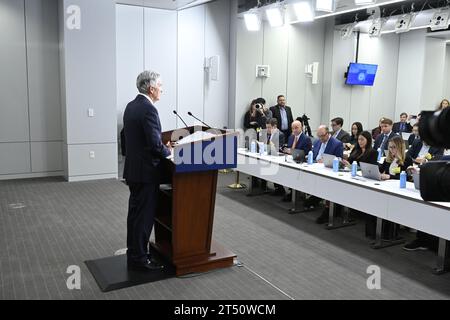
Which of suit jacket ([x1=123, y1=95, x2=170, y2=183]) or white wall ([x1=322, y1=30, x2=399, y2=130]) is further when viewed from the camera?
white wall ([x1=322, y1=30, x2=399, y2=130])

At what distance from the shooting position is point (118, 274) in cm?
371

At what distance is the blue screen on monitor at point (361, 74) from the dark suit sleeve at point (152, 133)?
797 cm

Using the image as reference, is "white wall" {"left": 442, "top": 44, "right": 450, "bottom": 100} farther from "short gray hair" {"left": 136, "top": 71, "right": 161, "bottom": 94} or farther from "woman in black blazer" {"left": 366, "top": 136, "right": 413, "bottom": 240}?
"short gray hair" {"left": 136, "top": 71, "right": 161, "bottom": 94}

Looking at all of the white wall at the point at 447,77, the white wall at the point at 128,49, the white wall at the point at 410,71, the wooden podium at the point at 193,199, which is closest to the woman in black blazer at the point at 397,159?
the wooden podium at the point at 193,199

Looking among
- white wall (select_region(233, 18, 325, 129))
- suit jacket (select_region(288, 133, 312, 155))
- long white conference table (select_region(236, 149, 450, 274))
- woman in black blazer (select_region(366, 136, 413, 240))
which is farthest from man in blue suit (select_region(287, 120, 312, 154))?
white wall (select_region(233, 18, 325, 129))

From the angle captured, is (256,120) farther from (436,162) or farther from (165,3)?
(436,162)

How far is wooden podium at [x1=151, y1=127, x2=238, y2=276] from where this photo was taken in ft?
11.5

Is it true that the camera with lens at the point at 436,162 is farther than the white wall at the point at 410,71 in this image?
No

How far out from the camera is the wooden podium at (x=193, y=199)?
352 centimetres

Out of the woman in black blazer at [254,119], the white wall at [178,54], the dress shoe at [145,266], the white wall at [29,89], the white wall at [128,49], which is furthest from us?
the woman in black blazer at [254,119]

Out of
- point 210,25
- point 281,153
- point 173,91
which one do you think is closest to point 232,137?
point 281,153

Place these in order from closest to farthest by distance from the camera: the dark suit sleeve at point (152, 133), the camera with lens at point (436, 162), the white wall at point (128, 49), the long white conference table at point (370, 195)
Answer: the camera with lens at point (436, 162) < the dark suit sleeve at point (152, 133) < the long white conference table at point (370, 195) < the white wall at point (128, 49)

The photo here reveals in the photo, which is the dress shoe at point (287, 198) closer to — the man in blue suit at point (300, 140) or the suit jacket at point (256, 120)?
the man in blue suit at point (300, 140)

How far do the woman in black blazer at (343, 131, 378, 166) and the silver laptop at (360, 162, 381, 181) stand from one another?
437 millimetres
